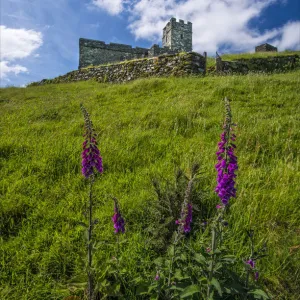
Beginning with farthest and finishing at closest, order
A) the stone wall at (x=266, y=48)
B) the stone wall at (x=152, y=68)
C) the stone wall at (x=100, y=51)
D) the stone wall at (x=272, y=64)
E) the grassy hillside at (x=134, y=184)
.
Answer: the stone wall at (x=100, y=51) < the stone wall at (x=266, y=48) < the stone wall at (x=272, y=64) < the stone wall at (x=152, y=68) < the grassy hillside at (x=134, y=184)

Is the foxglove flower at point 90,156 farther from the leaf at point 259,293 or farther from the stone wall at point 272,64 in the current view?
the stone wall at point 272,64

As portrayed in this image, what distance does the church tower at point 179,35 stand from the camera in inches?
1394

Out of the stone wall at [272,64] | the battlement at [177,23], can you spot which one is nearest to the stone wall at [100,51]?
the battlement at [177,23]

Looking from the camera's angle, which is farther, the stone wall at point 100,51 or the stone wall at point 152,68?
the stone wall at point 100,51

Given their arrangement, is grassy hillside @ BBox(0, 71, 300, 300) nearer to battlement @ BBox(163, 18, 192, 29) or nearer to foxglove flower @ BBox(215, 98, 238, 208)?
foxglove flower @ BBox(215, 98, 238, 208)

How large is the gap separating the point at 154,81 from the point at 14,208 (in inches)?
368

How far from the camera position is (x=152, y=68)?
1591 cm

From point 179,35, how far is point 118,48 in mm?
10067

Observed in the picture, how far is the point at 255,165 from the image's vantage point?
429cm

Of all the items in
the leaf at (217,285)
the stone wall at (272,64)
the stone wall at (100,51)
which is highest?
the stone wall at (100,51)

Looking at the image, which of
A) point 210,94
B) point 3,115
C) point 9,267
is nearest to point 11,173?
point 9,267

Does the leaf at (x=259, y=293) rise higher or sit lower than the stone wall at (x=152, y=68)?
lower

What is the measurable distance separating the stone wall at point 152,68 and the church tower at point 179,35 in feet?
63.4

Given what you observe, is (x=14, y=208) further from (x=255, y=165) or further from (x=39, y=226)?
(x=255, y=165)
